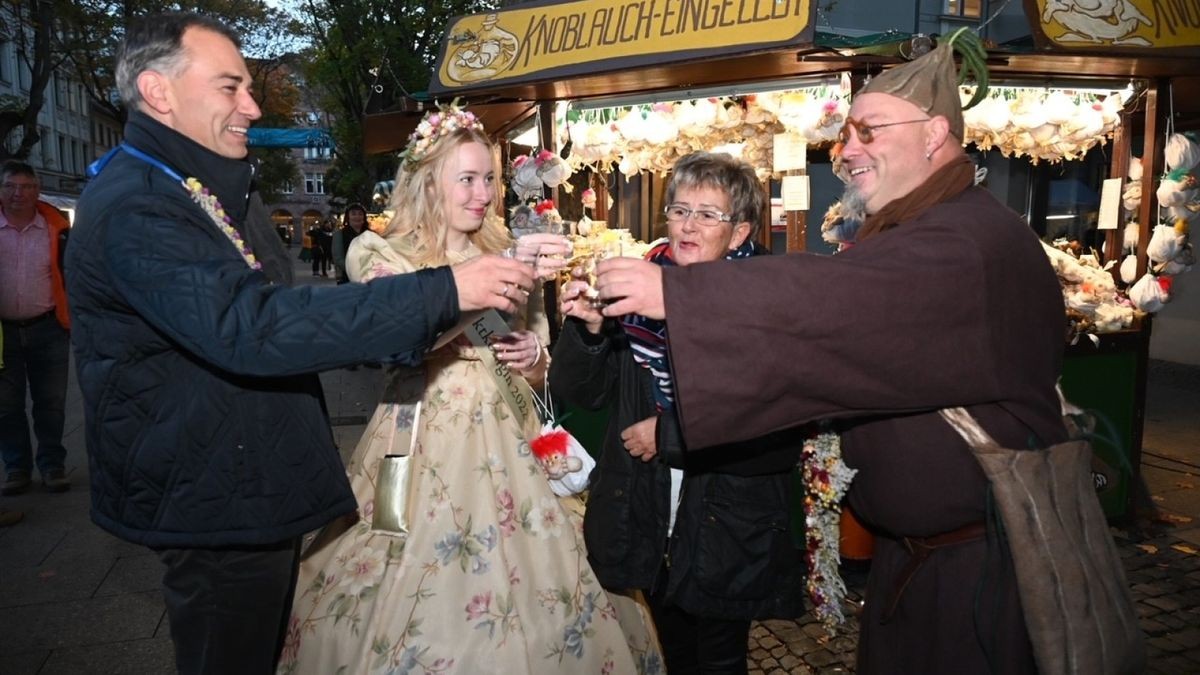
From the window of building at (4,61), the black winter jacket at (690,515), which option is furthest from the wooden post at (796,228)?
the window of building at (4,61)

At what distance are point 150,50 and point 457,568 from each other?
1532 mm

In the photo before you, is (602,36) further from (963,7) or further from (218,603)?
(963,7)

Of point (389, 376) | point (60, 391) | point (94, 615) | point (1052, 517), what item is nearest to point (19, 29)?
point (60, 391)

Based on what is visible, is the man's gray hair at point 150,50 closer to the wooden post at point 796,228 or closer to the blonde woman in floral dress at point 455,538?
the blonde woman in floral dress at point 455,538

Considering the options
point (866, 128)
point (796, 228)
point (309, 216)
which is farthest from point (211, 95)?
point (309, 216)

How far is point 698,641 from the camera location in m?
2.43

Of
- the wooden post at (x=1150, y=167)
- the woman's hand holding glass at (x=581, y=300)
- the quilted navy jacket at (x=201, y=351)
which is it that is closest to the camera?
the quilted navy jacket at (x=201, y=351)

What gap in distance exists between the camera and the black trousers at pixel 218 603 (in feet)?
6.17

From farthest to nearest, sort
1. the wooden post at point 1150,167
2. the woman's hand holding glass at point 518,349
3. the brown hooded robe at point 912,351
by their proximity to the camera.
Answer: the wooden post at point 1150,167, the woman's hand holding glass at point 518,349, the brown hooded robe at point 912,351

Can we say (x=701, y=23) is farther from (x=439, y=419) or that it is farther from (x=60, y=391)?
(x=60, y=391)

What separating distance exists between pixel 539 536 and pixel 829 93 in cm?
347

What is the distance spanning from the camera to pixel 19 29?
1819 centimetres

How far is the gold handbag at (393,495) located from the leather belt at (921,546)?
1344mm

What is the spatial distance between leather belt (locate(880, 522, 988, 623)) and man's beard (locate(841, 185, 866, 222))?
0.76 m
